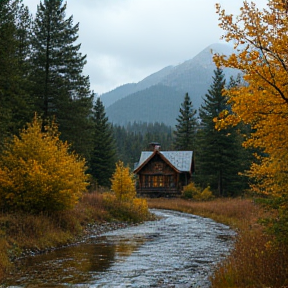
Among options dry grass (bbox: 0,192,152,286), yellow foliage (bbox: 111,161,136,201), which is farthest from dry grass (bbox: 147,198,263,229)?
dry grass (bbox: 0,192,152,286)

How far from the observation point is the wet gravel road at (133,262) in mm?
10625

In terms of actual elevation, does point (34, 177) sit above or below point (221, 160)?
below

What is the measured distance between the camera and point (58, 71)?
3191cm

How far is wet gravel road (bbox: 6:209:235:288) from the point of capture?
34.9ft

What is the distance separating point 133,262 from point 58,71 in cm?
2269

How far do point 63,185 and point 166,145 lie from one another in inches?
4453

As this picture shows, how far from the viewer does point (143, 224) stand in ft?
84.4

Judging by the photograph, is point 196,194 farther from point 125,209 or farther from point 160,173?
point 125,209

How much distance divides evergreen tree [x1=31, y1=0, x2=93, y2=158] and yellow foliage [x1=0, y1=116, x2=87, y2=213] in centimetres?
1255

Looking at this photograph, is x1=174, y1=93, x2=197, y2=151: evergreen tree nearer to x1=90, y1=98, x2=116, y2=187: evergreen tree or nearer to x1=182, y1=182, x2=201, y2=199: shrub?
x1=90, y1=98, x2=116, y2=187: evergreen tree

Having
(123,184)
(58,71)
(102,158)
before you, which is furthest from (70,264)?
Answer: (102,158)

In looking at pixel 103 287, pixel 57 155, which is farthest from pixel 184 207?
pixel 103 287

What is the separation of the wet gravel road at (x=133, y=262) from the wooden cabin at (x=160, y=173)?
31099 mm

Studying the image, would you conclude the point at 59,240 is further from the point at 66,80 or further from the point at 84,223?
the point at 66,80
